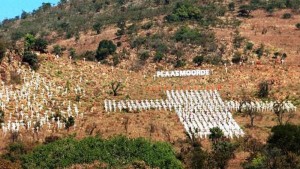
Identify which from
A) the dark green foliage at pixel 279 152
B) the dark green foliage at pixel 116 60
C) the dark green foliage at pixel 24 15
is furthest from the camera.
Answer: the dark green foliage at pixel 24 15

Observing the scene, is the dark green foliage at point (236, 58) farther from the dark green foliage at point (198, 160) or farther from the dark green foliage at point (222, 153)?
the dark green foliage at point (198, 160)

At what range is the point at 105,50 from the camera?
342 ft

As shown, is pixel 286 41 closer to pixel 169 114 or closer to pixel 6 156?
pixel 169 114

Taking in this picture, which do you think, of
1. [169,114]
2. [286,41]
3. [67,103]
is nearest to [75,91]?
[67,103]

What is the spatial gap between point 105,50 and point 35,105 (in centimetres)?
4554

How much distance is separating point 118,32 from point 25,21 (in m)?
48.4

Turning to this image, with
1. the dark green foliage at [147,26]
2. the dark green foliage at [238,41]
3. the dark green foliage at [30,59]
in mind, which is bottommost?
the dark green foliage at [238,41]

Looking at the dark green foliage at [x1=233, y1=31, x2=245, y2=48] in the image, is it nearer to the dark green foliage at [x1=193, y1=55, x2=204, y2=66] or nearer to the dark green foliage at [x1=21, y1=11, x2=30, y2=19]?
the dark green foliage at [x1=193, y1=55, x2=204, y2=66]

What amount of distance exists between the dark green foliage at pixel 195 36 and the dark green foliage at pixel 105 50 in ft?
37.3

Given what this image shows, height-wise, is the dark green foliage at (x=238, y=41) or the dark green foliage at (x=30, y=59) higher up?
the dark green foliage at (x=30, y=59)

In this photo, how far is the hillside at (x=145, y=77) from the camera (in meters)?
46.2

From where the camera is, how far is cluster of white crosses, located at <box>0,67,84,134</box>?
5525 centimetres

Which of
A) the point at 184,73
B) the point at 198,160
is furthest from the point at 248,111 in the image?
the point at 184,73

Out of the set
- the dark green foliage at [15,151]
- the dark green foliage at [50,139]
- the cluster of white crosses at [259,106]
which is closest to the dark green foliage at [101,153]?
the dark green foliage at [15,151]
